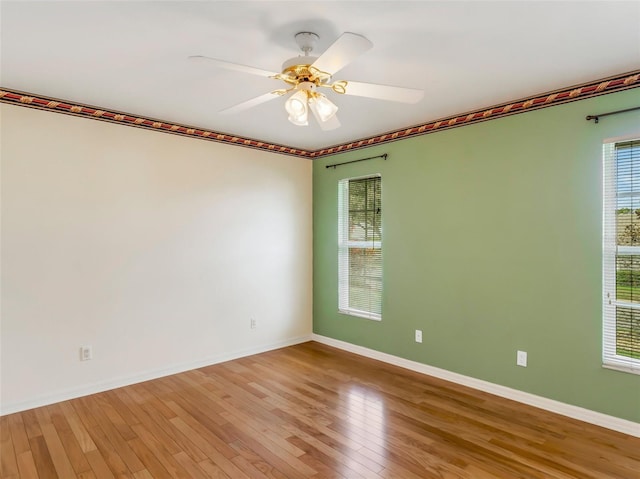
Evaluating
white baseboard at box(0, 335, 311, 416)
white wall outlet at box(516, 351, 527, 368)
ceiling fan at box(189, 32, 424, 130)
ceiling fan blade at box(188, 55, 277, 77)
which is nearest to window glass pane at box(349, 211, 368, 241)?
white baseboard at box(0, 335, 311, 416)

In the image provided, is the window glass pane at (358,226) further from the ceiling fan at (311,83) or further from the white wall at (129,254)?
the ceiling fan at (311,83)

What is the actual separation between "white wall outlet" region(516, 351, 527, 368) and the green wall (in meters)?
0.04

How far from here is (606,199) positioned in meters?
2.65

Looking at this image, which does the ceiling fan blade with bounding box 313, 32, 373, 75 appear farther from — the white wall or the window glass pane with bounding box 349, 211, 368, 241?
the window glass pane with bounding box 349, 211, 368, 241

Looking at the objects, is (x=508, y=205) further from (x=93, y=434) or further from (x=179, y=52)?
(x=93, y=434)

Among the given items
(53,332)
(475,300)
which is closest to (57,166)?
(53,332)

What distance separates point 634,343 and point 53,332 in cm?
434

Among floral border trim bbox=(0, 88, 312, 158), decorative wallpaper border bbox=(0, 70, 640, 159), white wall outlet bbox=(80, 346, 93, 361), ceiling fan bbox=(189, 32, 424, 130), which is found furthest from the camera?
white wall outlet bbox=(80, 346, 93, 361)

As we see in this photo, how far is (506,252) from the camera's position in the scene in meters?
3.14

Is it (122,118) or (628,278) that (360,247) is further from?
(122,118)

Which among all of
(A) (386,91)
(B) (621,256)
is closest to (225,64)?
(A) (386,91)

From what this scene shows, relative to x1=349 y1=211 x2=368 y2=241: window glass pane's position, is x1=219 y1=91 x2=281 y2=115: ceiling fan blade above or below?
above

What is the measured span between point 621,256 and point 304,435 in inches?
99.5

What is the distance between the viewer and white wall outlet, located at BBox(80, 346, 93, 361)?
3.16 meters
